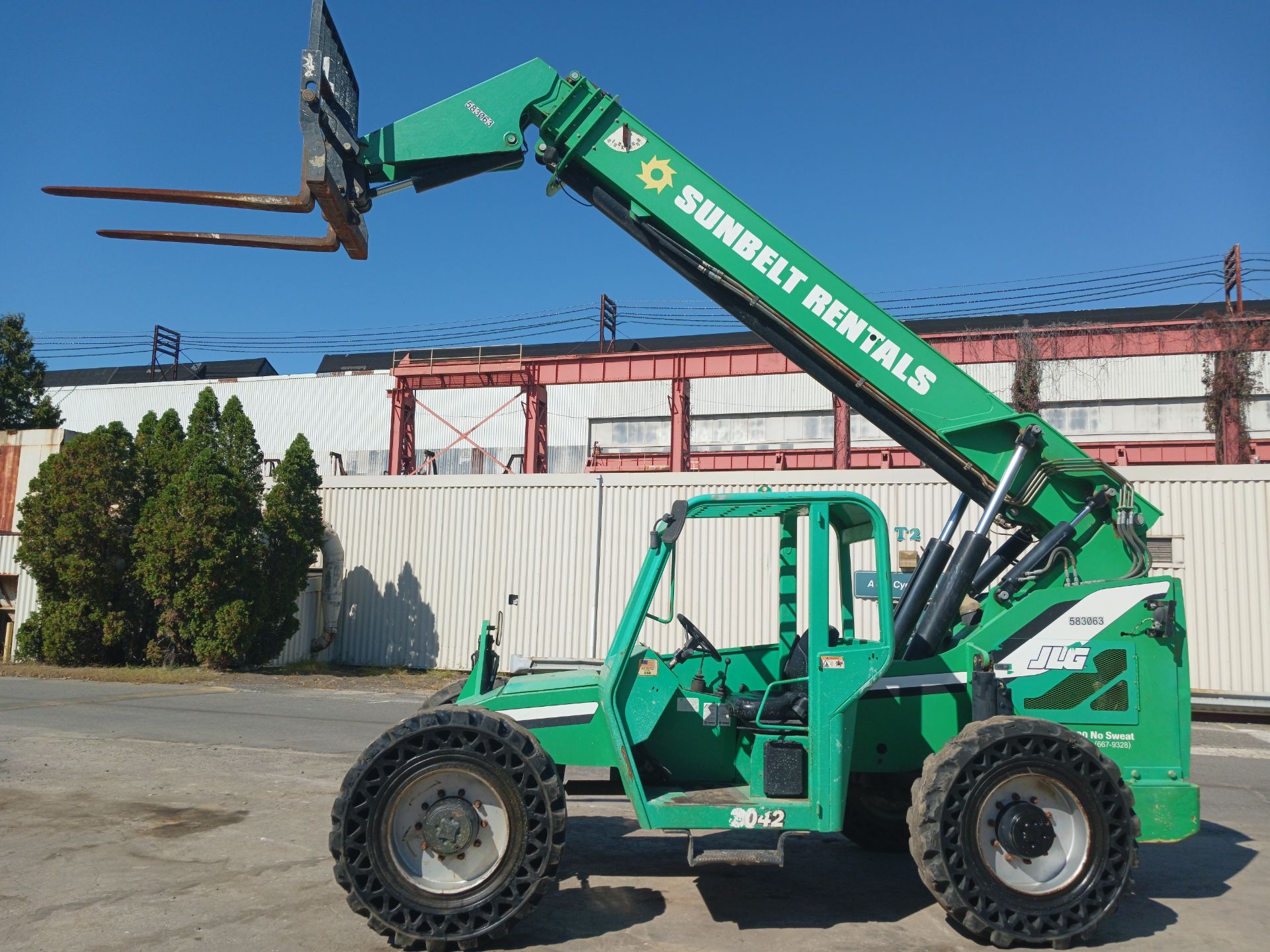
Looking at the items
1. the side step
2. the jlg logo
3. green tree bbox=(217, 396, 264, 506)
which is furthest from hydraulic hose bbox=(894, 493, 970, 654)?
green tree bbox=(217, 396, 264, 506)

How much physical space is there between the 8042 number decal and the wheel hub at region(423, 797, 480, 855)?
1.37m

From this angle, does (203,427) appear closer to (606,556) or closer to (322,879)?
(606,556)

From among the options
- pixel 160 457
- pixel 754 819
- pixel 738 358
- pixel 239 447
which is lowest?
pixel 754 819

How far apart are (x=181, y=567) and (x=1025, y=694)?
18.2m

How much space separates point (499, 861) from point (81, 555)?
18458mm

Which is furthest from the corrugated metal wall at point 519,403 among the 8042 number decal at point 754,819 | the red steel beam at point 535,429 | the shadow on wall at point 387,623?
the 8042 number decal at point 754,819

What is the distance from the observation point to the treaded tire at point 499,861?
4840mm

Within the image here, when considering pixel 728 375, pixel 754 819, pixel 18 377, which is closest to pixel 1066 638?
pixel 754 819

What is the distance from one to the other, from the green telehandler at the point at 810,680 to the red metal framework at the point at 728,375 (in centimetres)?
1823

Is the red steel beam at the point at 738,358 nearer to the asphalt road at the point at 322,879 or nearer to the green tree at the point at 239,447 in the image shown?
the green tree at the point at 239,447

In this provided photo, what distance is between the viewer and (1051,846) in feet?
16.9

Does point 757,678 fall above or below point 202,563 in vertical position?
below

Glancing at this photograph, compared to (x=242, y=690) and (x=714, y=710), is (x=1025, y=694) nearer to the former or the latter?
(x=714, y=710)

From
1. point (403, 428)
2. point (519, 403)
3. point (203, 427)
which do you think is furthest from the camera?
point (519, 403)
